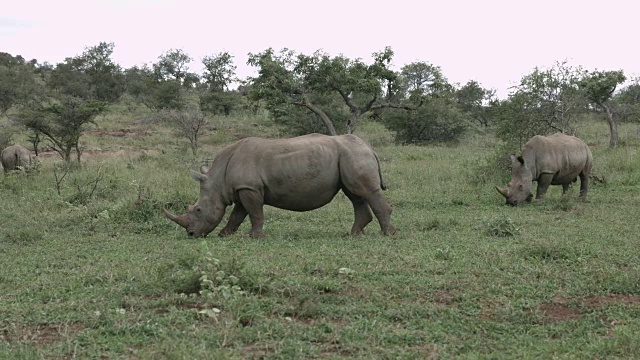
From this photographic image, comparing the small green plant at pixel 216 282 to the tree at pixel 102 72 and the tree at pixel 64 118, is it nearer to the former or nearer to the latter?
the tree at pixel 64 118

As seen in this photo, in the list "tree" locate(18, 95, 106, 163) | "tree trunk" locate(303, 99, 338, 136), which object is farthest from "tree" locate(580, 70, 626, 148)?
"tree" locate(18, 95, 106, 163)

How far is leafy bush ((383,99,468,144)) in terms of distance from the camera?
33.2 metres

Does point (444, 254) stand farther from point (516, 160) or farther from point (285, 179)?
point (516, 160)

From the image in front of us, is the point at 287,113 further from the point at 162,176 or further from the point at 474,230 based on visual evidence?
the point at 474,230

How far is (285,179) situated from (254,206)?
0.63 m

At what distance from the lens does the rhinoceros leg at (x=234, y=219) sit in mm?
10500

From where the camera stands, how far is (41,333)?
5.18 metres

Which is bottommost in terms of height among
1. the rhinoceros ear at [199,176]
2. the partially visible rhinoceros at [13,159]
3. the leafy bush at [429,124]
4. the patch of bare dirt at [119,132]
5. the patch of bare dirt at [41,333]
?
the patch of bare dirt at [41,333]

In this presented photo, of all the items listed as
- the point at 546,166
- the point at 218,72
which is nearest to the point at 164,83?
the point at 218,72

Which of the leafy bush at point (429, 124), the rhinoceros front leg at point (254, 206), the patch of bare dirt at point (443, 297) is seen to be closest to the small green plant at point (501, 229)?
the rhinoceros front leg at point (254, 206)

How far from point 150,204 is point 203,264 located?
→ 19.1 feet

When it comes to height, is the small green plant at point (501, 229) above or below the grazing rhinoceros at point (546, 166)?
below

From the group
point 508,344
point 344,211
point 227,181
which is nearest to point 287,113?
point 344,211

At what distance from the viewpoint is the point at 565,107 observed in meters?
20.0
